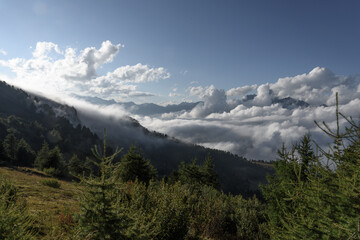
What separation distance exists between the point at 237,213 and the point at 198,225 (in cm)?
1667

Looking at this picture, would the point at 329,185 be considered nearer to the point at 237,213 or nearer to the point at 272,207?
the point at 272,207

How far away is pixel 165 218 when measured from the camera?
9289 millimetres

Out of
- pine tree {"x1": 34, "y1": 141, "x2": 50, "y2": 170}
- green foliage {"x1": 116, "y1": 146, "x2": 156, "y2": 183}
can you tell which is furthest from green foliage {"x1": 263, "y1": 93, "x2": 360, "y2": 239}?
pine tree {"x1": 34, "y1": 141, "x2": 50, "y2": 170}

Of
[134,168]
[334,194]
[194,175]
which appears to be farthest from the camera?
[194,175]

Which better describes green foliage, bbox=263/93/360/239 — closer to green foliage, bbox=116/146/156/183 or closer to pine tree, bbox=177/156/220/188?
green foliage, bbox=116/146/156/183

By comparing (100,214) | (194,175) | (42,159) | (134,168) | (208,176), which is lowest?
(42,159)

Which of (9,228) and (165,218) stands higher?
(9,228)

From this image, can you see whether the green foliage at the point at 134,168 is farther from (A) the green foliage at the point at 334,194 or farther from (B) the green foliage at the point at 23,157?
(B) the green foliage at the point at 23,157

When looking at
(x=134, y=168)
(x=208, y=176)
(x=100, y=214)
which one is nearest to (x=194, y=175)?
(x=208, y=176)

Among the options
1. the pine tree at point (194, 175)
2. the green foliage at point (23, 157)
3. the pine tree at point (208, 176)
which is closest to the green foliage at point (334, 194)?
the pine tree at point (194, 175)

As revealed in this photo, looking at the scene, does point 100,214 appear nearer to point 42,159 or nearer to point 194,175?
point 194,175

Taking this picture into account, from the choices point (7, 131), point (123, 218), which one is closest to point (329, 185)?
point (123, 218)

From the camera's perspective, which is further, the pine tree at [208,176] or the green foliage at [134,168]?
the pine tree at [208,176]

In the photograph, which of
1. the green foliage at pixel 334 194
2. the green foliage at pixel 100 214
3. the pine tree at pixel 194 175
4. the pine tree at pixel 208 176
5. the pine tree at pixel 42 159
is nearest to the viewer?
the green foliage at pixel 334 194
